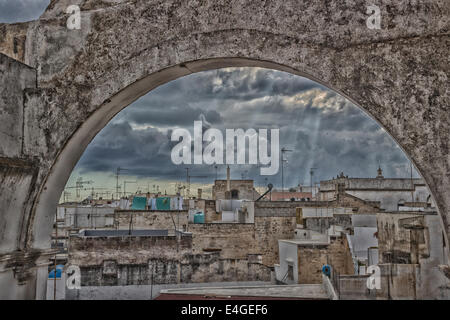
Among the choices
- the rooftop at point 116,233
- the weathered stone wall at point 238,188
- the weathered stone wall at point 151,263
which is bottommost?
the weathered stone wall at point 151,263

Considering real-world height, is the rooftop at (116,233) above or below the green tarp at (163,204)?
below

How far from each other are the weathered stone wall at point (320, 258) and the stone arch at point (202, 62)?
10647 millimetres

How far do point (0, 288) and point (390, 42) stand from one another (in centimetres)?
270

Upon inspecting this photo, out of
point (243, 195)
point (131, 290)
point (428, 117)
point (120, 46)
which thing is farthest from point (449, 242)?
point (243, 195)

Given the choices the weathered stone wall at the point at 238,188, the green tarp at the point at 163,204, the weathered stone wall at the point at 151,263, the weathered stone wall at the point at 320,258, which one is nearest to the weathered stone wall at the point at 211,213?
the green tarp at the point at 163,204

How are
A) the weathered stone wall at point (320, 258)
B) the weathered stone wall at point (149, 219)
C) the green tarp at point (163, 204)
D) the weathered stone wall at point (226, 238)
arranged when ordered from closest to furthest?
the weathered stone wall at point (320, 258)
the weathered stone wall at point (226, 238)
the weathered stone wall at point (149, 219)
the green tarp at point (163, 204)

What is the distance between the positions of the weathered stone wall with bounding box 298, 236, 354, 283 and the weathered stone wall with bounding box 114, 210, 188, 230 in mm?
7219

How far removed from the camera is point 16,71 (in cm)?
282

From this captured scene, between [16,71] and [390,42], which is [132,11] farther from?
[390,42]

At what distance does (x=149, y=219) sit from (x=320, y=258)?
8.91 metres

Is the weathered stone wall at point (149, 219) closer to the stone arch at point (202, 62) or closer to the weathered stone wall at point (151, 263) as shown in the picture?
the weathered stone wall at point (151, 263)

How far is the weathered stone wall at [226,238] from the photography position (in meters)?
18.0

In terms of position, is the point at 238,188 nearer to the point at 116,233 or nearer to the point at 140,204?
the point at 140,204

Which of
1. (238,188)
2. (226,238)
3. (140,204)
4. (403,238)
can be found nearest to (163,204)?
(140,204)
